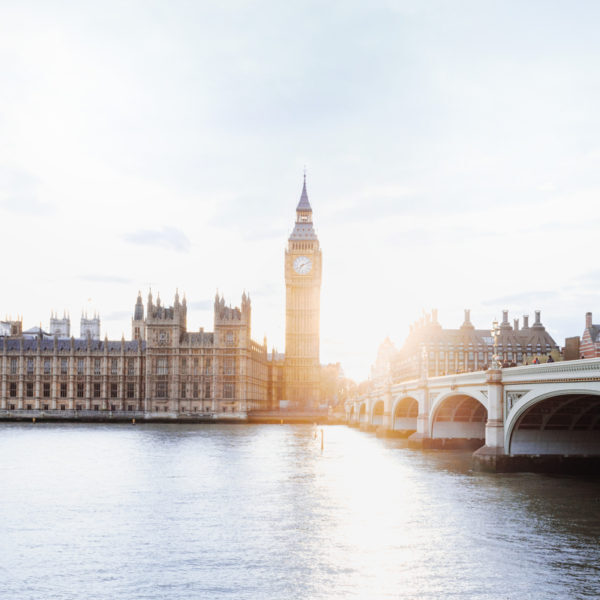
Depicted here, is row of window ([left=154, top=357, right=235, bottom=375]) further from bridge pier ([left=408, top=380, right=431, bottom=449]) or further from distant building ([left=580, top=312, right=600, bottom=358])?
bridge pier ([left=408, top=380, right=431, bottom=449])

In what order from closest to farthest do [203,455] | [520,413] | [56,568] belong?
[56,568] < [520,413] < [203,455]

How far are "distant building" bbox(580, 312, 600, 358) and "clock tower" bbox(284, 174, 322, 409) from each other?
70221 mm

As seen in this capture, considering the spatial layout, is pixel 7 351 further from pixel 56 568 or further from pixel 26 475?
pixel 56 568

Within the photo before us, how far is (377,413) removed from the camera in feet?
366

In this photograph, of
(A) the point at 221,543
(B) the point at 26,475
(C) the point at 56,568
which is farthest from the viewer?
(B) the point at 26,475

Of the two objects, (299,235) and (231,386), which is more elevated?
(299,235)

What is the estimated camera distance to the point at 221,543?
28109mm

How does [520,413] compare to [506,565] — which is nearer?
[506,565]

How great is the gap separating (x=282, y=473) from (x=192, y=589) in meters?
29.0

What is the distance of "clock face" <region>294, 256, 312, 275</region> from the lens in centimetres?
19162

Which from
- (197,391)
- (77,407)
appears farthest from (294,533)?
(77,407)

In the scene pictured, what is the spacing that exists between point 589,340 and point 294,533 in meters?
105

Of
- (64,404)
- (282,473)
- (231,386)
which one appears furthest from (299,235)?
(282,473)

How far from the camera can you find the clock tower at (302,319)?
185 m
